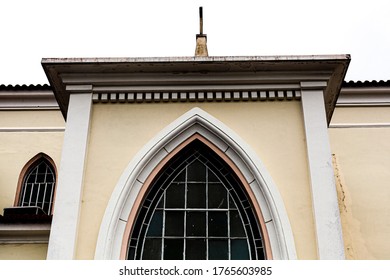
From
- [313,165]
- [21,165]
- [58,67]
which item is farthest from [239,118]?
[21,165]

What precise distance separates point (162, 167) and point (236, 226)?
4.71 feet

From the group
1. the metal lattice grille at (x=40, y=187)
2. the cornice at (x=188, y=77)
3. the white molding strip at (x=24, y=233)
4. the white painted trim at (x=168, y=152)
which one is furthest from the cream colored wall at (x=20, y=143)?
the white painted trim at (x=168, y=152)

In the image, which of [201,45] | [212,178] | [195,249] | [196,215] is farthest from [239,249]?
[201,45]

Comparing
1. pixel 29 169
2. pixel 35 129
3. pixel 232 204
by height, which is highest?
pixel 35 129

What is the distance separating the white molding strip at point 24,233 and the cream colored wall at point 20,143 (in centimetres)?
443

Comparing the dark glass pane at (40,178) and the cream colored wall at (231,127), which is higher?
the dark glass pane at (40,178)

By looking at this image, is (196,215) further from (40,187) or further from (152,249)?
(40,187)

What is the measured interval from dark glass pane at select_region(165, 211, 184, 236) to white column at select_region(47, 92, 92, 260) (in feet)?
4.28

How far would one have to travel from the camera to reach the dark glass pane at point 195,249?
26.8 ft

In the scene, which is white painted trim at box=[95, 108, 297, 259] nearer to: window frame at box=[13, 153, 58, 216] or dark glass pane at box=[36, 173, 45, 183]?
window frame at box=[13, 153, 58, 216]

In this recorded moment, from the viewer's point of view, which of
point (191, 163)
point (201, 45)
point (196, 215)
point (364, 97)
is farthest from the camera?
point (364, 97)

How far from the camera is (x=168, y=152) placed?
28.8 ft

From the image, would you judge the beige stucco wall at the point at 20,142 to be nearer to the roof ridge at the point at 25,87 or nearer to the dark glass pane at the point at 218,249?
the roof ridge at the point at 25,87

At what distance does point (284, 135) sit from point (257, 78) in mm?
1025
